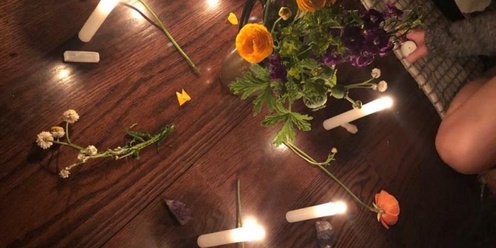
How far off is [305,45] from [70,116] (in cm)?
45

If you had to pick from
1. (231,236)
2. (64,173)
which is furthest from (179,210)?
(64,173)

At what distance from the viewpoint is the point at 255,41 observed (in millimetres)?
543

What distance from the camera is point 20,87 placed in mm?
736

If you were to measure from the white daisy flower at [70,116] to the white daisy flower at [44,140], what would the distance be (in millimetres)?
44

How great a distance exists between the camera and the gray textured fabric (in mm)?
1020

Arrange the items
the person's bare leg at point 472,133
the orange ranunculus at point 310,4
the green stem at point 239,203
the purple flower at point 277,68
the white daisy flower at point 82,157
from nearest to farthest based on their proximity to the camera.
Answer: the orange ranunculus at point 310,4, the purple flower at point 277,68, the white daisy flower at point 82,157, the green stem at point 239,203, the person's bare leg at point 472,133

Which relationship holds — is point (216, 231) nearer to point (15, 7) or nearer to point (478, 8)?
point (15, 7)

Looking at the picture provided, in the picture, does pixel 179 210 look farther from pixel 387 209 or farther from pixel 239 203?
pixel 387 209

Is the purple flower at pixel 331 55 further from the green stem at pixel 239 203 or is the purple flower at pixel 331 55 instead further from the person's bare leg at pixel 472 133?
the person's bare leg at pixel 472 133

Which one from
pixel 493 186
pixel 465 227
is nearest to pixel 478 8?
pixel 493 186

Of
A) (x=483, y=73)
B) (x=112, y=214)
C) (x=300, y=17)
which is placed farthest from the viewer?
(x=483, y=73)

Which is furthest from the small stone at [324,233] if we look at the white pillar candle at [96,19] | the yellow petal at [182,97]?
the white pillar candle at [96,19]

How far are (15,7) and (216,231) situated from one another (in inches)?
23.8

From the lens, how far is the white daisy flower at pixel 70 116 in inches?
28.6
